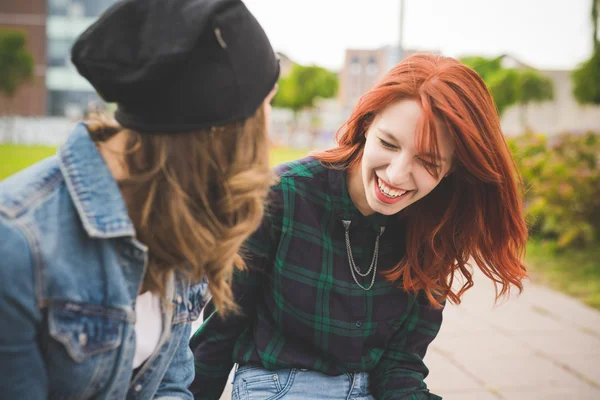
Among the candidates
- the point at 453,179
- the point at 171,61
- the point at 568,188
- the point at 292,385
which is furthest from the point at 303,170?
the point at 568,188

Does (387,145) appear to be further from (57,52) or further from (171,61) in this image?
(57,52)

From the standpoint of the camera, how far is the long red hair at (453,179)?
5.96 feet

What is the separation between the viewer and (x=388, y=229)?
2.12 meters

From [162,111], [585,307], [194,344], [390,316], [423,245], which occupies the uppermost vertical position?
[162,111]

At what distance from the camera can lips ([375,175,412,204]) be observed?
1.88m

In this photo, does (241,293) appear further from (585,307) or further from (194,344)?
(585,307)

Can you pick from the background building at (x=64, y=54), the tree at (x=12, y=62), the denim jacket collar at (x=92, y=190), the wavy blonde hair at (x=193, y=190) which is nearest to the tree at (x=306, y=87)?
the background building at (x=64, y=54)

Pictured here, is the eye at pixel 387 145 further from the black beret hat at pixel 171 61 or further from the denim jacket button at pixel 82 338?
the denim jacket button at pixel 82 338

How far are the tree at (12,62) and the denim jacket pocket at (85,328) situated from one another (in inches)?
1409

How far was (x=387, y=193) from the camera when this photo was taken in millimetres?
1879

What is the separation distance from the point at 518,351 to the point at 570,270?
9.21 ft

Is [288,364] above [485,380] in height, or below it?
above

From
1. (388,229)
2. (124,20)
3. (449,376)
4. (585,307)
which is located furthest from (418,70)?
(585,307)

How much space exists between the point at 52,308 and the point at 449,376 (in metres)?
3.05
